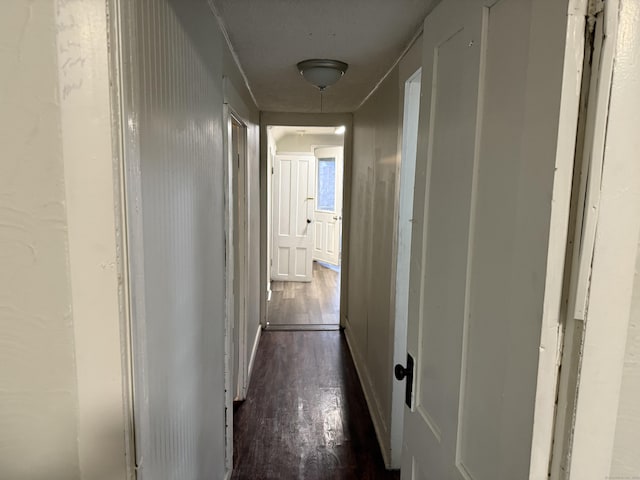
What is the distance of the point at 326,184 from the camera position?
7.16 m

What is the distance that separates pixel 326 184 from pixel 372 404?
16.0 ft

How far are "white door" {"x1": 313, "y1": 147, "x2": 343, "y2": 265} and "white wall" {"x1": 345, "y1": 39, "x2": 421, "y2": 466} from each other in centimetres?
322

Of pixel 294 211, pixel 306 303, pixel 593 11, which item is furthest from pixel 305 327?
pixel 593 11

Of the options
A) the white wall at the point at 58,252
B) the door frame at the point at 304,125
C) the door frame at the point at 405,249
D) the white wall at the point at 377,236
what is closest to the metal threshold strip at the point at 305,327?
the door frame at the point at 304,125

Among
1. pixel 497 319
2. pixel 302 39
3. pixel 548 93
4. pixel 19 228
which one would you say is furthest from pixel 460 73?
pixel 302 39

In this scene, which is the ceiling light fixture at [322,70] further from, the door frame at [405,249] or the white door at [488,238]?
the white door at [488,238]

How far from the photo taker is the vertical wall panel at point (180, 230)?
910 mm

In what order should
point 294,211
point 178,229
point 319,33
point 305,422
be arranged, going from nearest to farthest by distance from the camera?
point 178,229, point 319,33, point 305,422, point 294,211

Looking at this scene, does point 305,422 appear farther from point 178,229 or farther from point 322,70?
point 322,70

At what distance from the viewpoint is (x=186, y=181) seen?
4.17ft

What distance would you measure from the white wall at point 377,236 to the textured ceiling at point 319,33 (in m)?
0.13

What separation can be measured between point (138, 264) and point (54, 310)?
0.16 metres

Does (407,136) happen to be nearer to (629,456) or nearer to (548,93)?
(548,93)

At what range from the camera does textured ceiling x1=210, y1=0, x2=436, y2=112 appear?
1.52 meters
